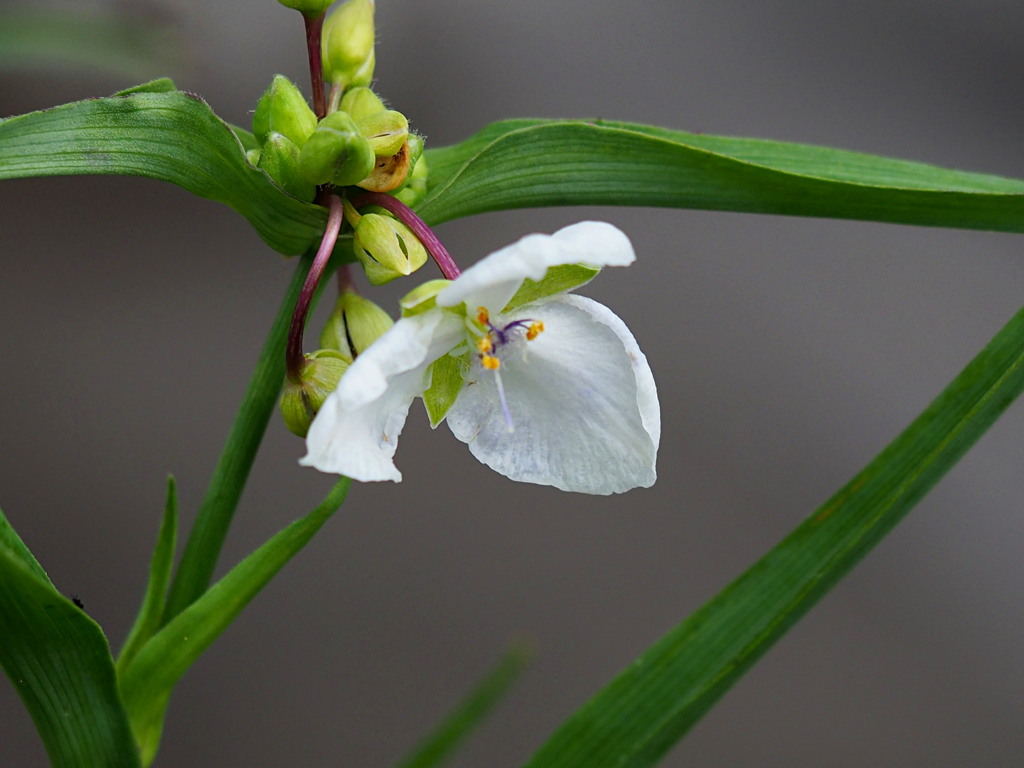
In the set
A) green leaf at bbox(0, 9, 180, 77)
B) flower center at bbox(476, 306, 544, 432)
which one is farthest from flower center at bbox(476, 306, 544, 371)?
green leaf at bbox(0, 9, 180, 77)

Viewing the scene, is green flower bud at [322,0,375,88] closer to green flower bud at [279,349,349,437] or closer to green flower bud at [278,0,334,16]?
green flower bud at [278,0,334,16]

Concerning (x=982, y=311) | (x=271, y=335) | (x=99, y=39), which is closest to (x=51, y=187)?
(x=99, y=39)

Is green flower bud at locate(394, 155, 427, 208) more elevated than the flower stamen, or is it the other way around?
green flower bud at locate(394, 155, 427, 208)

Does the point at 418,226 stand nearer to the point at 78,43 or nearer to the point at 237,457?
the point at 237,457

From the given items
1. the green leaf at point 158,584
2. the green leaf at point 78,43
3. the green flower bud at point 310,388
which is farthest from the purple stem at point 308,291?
the green leaf at point 78,43

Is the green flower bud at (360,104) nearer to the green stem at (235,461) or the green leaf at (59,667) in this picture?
the green stem at (235,461)


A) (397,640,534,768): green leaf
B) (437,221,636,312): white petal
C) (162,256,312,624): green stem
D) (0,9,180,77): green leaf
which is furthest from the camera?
(0,9,180,77): green leaf
